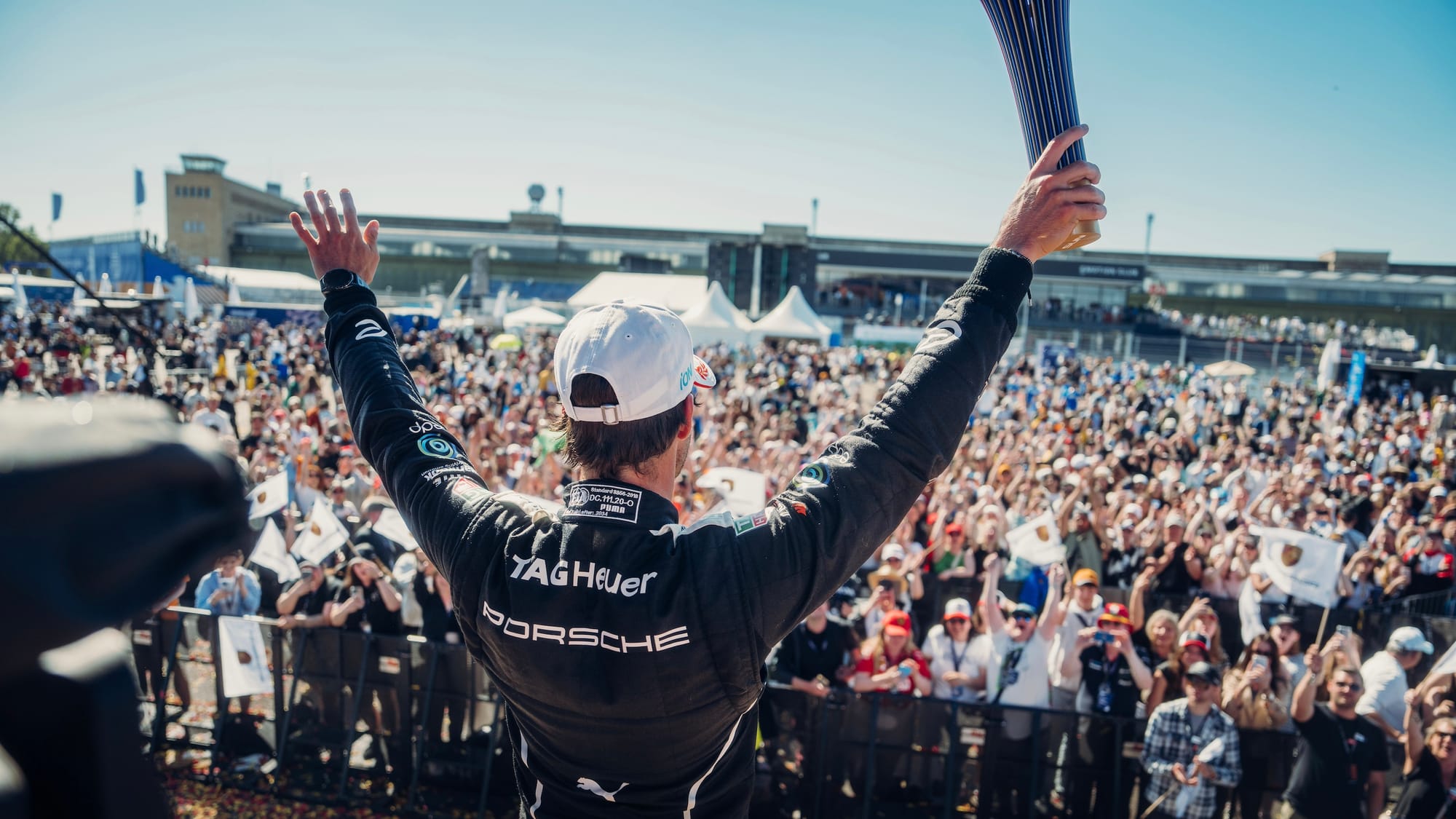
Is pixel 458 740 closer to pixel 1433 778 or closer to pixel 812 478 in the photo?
pixel 812 478

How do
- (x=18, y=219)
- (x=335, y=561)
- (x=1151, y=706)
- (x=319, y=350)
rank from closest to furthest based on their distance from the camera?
(x=1151, y=706), (x=335, y=561), (x=319, y=350), (x=18, y=219)

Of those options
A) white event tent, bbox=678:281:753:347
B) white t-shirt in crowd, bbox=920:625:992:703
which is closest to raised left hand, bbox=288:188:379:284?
white t-shirt in crowd, bbox=920:625:992:703

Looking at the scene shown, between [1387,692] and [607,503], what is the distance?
6.58m

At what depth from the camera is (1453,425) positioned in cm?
2166

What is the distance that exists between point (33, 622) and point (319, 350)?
3047 cm

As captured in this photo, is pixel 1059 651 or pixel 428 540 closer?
pixel 428 540

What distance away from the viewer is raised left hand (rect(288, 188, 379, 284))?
198 cm

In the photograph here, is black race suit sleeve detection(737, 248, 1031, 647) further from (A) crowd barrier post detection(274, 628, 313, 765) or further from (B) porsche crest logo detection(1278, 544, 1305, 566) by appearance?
(B) porsche crest logo detection(1278, 544, 1305, 566)

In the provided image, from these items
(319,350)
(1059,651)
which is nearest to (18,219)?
(319,350)

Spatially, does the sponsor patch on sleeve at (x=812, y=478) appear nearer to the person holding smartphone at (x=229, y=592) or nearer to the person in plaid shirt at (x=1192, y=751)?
the person in plaid shirt at (x=1192, y=751)

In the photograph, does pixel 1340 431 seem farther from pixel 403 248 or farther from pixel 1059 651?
pixel 403 248

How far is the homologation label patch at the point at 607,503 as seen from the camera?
1441 mm

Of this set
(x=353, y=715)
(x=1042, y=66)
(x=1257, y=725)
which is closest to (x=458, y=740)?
(x=353, y=715)

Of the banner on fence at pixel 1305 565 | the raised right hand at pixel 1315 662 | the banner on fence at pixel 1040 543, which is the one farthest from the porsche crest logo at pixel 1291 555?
the raised right hand at pixel 1315 662
